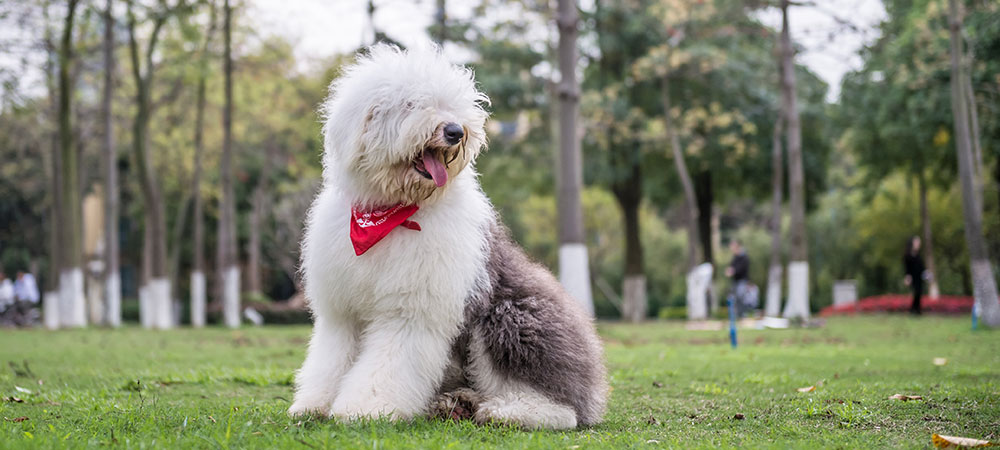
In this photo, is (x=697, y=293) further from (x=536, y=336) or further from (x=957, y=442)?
(x=957, y=442)

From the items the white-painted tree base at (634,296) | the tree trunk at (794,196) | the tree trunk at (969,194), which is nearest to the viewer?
the tree trunk at (969,194)

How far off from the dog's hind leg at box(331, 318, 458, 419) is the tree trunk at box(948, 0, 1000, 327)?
13.4 metres

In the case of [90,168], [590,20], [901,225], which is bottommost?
[901,225]

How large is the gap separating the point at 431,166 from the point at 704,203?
2701 centimetres

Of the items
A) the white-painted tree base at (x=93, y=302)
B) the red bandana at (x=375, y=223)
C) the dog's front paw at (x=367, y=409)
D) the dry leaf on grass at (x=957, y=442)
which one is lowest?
the white-painted tree base at (x=93, y=302)

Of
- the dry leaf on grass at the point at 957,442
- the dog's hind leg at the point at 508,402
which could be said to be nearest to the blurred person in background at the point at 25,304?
the dog's hind leg at the point at 508,402

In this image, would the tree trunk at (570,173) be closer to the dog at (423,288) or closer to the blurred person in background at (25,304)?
the dog at (423,288)

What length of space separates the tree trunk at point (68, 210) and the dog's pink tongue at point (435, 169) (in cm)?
1818

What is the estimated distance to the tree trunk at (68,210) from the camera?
2008 centimetres

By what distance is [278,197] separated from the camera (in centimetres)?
4166

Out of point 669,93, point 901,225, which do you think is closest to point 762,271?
point 901,225

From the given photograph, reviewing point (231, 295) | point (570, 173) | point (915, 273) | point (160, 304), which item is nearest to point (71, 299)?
point (160, 304)

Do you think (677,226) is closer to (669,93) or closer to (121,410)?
(669,93)

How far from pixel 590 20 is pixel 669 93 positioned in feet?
11.6
